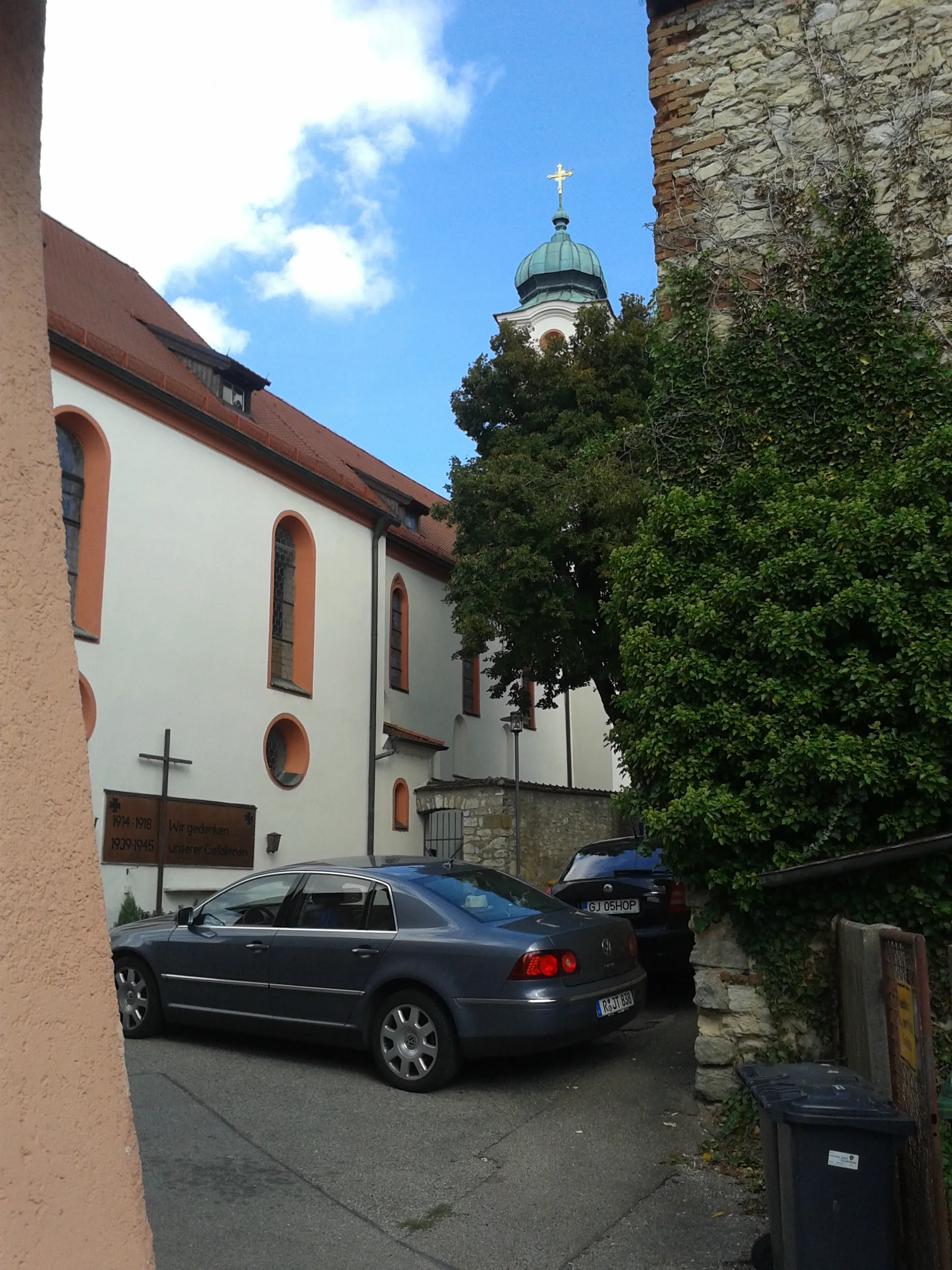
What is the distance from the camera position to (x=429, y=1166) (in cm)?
609

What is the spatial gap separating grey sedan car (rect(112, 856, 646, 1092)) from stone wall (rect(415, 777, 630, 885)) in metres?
13.3

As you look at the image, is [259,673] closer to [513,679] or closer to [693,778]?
[513,679]

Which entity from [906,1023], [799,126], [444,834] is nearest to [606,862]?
[799,126]

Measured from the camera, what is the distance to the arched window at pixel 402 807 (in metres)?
23.8

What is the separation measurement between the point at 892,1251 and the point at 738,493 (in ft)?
14.8

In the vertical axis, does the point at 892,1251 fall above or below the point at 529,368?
below

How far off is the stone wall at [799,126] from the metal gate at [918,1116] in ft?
16.1

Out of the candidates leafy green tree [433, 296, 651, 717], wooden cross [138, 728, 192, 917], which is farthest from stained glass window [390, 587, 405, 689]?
wooden cross [138, 728, 192, 917]

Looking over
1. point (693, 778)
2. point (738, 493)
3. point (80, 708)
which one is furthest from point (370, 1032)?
point (80, 708)

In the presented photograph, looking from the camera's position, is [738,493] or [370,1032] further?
[370,1032]

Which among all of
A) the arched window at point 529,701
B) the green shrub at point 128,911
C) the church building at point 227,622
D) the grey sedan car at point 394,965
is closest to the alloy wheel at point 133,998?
the grey sedan car at point 394,965

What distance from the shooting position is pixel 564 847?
2347cm

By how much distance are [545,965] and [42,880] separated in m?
5.26

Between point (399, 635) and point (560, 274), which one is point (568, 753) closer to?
point (399, 635)
